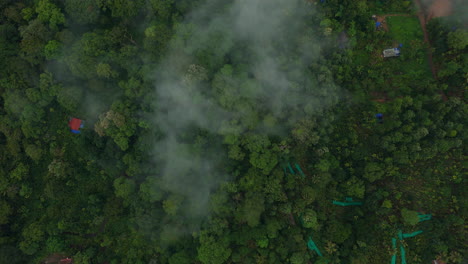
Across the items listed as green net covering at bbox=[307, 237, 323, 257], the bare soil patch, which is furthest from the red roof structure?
the bare soil patch

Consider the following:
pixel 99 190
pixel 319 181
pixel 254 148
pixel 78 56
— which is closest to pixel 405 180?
pixel 319 181

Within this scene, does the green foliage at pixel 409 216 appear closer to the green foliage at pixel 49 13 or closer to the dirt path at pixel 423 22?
the dirt path at pixel 423 22

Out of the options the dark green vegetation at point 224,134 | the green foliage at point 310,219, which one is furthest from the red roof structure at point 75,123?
the green foliage at point 310,219

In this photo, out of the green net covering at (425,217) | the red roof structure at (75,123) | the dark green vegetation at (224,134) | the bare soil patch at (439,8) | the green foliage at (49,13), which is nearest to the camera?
the dark green vegetation at (224,134)

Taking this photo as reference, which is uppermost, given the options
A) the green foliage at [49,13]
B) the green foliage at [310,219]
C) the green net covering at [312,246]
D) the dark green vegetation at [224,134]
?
the green foliage at [49,13]

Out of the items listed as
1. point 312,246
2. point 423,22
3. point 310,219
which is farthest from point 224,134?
point 423,22

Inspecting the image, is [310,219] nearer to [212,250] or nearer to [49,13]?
[212,250]

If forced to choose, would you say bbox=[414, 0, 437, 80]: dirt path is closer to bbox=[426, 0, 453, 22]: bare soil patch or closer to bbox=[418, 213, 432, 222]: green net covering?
bbox=[426, 0, 453, 22]: bare soil patch

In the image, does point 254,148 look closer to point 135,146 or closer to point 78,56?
point 135,146
